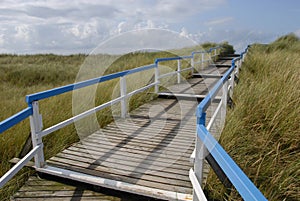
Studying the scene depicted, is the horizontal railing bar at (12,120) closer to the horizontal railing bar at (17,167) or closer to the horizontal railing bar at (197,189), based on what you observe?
the horizontal railing bar at (17,167)

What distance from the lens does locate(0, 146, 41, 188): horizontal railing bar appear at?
231cm

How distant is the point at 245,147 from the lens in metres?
2.96

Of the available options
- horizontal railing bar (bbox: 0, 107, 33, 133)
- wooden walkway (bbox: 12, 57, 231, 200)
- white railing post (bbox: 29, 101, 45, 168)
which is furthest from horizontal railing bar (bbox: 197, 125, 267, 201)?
white railing post (bbox: 29, 101, 45, 168)

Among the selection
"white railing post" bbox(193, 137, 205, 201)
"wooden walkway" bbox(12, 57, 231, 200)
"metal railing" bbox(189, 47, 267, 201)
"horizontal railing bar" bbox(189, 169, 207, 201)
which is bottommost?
"wooden walkway" bbox(12, 57, 231, 200)

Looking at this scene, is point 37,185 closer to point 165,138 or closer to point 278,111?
point 165,138

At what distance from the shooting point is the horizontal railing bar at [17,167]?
7.57 ft

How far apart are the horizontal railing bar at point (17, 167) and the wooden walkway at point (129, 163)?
0.99ft

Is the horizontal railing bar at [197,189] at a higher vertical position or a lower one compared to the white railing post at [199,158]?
lower

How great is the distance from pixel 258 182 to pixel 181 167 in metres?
0.98

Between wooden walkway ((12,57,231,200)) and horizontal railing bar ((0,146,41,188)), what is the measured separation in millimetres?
300

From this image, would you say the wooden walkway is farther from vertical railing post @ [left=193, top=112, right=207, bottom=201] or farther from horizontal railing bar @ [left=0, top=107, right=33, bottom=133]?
horizontal railing bar @ [left=0, top=107, right=33, bottom=133]

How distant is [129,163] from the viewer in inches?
128

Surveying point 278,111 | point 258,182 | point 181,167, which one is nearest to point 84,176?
point 181,167

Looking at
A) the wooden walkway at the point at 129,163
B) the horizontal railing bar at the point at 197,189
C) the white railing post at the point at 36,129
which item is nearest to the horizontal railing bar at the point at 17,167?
the white railing post at the point at 36,129
